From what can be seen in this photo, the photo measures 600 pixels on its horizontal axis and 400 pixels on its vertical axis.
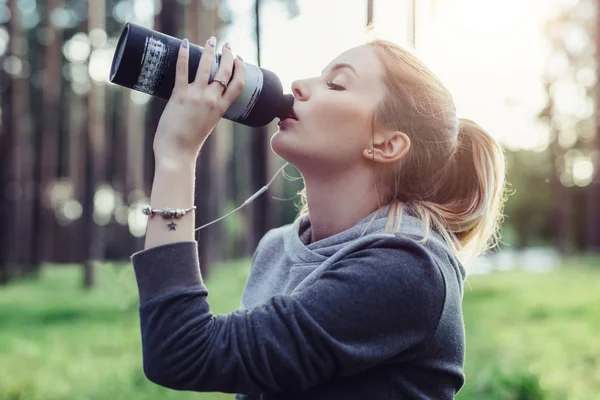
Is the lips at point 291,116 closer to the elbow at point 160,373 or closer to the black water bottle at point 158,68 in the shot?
the black water bottle at point 158,68

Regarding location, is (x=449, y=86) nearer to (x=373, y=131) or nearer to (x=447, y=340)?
(x=373, y=131)

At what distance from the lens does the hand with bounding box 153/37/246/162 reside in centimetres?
126

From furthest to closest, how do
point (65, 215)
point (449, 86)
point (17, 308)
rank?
point (65, 215) < point (17, 308) < point (449, 86)

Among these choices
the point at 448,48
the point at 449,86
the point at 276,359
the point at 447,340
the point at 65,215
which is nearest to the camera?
the point at 276,359

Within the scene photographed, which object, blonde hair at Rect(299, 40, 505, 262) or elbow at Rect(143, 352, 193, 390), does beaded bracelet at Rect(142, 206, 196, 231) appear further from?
blonde hair at Rect(299, 40, 505, 262)

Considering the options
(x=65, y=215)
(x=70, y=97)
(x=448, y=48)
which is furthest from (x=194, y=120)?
(x=65, y=215)

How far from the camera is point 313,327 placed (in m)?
1.09

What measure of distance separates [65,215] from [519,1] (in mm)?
19525

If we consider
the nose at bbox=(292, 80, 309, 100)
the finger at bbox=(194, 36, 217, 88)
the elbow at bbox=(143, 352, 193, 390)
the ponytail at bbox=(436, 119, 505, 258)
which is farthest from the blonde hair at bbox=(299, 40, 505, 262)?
the elbow at bbox=(143, 352, 193, 390)

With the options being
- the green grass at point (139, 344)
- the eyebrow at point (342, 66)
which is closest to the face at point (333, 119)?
the eyebrow at point (342, 66)

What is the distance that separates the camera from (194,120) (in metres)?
1.26

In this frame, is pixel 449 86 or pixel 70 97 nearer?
pixel 449 86

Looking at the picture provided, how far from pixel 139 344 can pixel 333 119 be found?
3.30 metres

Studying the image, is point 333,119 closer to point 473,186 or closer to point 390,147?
point 390,147
